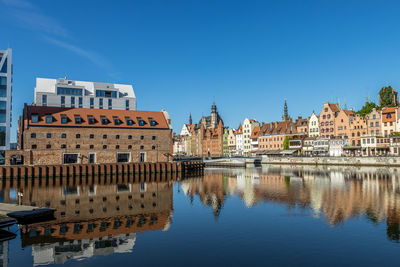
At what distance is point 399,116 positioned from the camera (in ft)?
285

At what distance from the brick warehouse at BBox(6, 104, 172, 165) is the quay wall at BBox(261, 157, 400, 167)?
136ft

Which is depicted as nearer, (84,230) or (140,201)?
(84,230)

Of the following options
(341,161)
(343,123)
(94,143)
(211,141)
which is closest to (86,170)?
(94,143)

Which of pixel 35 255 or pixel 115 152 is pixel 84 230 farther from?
pixel 115 152

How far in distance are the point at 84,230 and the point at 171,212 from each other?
827cm

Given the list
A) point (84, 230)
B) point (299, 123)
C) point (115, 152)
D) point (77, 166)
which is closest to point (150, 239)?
point (84, 230)

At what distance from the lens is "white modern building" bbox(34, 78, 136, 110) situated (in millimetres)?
90000

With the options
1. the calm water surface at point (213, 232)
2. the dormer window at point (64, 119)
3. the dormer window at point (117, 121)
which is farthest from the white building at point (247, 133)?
the calm water surface at point (213, 232)

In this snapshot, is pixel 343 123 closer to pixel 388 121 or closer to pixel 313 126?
pixel 313 126

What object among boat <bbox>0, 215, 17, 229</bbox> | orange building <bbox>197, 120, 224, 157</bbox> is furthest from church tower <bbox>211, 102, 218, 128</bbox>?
boat <bbox>0, 215, 17, 229</bbox>

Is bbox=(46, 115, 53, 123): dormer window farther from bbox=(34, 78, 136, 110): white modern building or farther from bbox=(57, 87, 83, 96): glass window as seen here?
bbox=(57, 87, 83, 96): glass window

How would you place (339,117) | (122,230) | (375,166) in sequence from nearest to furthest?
(122,230) → (375,166) → (339,117)

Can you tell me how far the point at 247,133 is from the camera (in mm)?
138750

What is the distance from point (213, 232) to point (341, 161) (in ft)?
242
